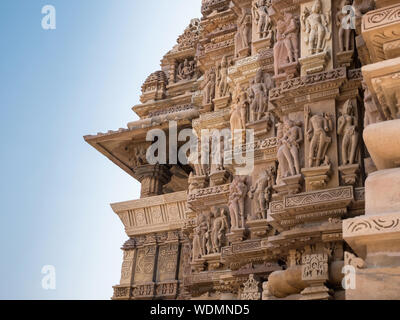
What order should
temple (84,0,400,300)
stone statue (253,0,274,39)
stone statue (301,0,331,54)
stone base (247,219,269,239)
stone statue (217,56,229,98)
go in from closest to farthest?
temple (84,0,400,300) < stone statue (301,0,331,54) < stone base (247,219,269,239) < stone statue (253,0,274,39) < stone statue (217,56,229,98)

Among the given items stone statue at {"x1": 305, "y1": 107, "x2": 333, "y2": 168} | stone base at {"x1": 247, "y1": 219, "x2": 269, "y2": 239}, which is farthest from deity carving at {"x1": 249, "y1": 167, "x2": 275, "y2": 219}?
stone statue at {"x1": 305, "y1": 107, "x2": 333, "y2": 168}

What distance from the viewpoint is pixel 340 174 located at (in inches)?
351

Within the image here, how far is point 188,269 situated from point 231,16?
243 inches

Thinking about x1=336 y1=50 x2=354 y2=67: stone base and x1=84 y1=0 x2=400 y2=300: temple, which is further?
x1=336 y1=50 x2=354 y2=67: stone base

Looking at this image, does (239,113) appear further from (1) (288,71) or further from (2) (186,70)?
(2) (186,70)

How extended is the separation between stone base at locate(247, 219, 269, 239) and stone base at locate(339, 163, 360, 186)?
1.92 meters

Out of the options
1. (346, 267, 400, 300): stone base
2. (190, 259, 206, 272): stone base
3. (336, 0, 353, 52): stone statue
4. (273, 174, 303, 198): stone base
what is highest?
(336, 0, 353, 52): stone statue

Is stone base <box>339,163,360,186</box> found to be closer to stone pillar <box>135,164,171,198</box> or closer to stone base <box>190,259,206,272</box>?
stone base <box>190,259,206,272</box>

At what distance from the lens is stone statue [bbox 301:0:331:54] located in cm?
998

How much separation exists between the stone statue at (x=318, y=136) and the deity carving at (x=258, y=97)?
231 cm

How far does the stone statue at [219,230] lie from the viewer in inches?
471

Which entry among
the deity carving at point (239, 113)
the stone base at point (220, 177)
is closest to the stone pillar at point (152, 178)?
the stone base at point (220, 177)

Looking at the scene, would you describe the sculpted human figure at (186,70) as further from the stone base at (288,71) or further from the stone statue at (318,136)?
the stone statue at (318,136)

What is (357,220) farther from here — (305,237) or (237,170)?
(237,170)
